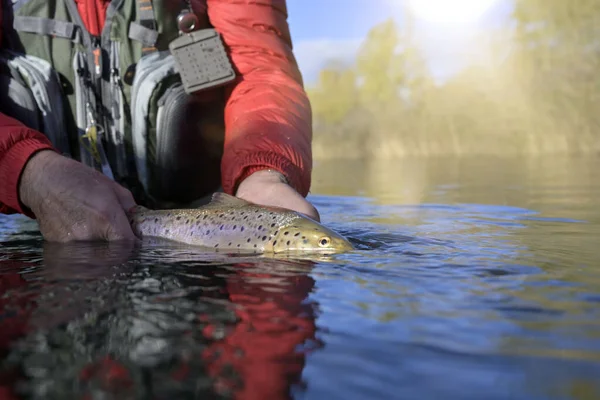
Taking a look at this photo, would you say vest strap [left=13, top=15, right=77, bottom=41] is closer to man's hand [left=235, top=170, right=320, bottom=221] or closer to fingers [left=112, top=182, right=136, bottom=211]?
fingers [left=112, top=182, right=136, bottom=211]

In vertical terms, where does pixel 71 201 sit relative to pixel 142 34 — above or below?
below

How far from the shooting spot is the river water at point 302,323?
1063 millimetres

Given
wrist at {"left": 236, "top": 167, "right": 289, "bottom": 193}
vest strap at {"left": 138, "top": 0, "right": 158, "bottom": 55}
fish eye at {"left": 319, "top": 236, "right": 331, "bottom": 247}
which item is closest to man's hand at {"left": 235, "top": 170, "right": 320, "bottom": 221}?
wrist at {"left": 236, "top": 167, "right": 289, "bottom": 193}

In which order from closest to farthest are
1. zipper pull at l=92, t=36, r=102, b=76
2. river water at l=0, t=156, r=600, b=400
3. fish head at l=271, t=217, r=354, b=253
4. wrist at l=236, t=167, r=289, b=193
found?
river water at l=0, t=156, r=600, b=400, fish head at l=271, t=217, r=354, b=253, wrist at l=236, t=167, r=289, b=193, zipper pull at l=92, t=36, r=102, b=76

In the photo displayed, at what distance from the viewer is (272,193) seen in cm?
284

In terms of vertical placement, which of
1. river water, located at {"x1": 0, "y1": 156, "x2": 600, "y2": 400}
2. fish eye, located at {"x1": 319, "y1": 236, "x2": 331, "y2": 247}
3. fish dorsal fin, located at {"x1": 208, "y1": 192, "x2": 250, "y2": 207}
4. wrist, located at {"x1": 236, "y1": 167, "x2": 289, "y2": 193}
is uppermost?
wrist, located at {"x1": 236, "y1": 167, "x2": 289, "y2": 193}

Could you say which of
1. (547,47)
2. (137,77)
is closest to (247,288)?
(137,77)

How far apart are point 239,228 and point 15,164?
98 centimetres

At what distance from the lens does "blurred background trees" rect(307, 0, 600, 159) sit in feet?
112

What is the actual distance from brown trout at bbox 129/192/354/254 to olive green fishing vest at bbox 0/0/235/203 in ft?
2.83

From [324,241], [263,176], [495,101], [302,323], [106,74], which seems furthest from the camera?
[495,101]

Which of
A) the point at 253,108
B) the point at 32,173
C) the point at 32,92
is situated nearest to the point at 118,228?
the point at 32,173

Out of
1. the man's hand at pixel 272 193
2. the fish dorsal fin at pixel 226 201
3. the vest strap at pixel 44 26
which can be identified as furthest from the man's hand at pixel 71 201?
the vest strap at pixel 44 26

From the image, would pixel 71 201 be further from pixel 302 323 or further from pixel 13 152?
pixel 302 323
